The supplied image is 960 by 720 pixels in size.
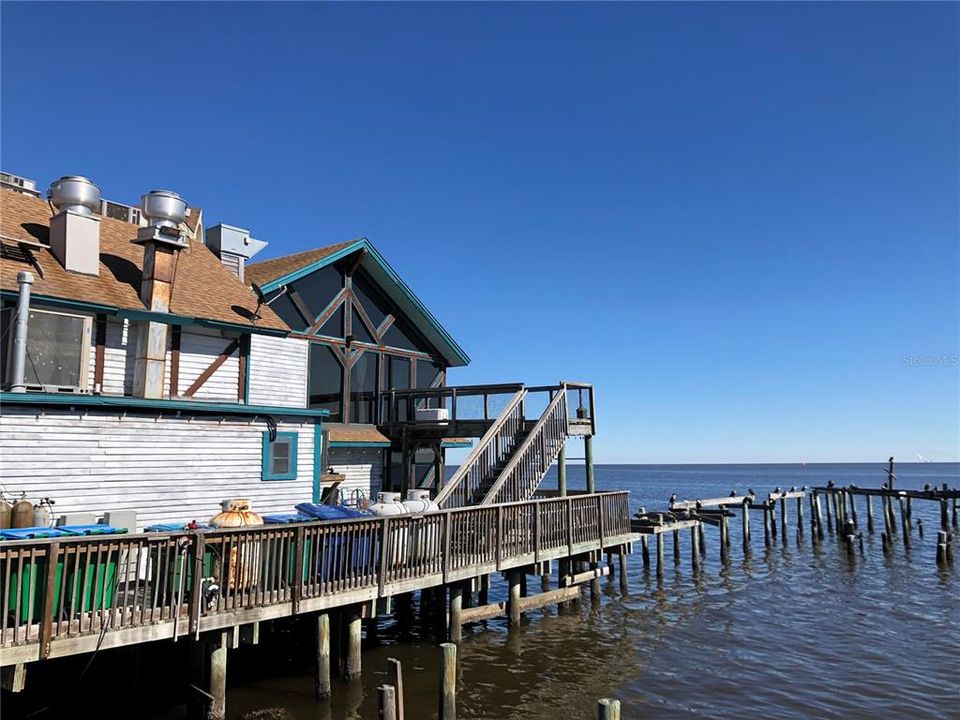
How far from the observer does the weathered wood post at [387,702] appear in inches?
346

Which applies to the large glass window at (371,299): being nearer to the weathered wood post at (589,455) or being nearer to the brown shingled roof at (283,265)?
the brown shingled roof at (283,265)

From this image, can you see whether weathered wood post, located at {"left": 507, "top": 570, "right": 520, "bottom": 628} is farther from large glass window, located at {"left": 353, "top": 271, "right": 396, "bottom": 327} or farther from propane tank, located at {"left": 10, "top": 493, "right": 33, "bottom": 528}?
propane tank, located at {"left": 10, "top": 493, "right": 33, "bottom": 528}

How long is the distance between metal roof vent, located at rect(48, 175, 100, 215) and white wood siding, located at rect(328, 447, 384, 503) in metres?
9.56

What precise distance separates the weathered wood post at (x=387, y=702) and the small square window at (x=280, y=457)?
8.53m

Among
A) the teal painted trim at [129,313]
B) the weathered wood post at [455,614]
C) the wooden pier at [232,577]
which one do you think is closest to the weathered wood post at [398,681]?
the wooden pier at [232,577]

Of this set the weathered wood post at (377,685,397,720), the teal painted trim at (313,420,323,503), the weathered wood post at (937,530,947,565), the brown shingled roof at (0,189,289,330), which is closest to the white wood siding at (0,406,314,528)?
the teal painted trim at (313,420,323,503)

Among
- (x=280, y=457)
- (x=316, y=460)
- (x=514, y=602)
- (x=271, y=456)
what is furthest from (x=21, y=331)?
(x=514, y=602)

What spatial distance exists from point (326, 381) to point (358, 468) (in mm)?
3005

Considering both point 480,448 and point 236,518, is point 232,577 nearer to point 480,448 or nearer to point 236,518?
point 236,518

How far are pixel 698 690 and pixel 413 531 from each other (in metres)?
7.20

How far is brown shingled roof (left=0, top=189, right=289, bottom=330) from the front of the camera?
14.3m

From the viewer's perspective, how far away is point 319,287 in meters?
21.8

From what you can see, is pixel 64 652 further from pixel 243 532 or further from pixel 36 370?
pixel 36 370

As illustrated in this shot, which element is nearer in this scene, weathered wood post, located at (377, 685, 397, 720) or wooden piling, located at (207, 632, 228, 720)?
weathered wood post, located at (377, 685, 397, 720)
